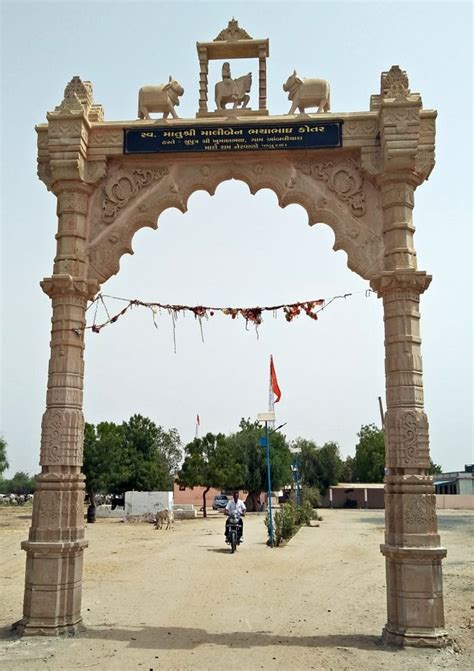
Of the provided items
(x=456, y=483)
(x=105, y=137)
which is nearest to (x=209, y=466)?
(x=105, y=137)

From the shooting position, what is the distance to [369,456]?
60031 millimetres

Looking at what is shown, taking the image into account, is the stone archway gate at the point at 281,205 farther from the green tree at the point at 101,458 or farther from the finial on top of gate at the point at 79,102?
the green tree at the point at 101,458

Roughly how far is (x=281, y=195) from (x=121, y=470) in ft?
88.8

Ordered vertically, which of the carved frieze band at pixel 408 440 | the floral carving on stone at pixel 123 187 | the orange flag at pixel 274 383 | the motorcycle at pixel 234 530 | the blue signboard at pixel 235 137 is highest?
the blue signboard at pixel 235 137

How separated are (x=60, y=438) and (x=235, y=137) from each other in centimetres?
437

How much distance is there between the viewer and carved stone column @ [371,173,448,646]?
6.93 metres

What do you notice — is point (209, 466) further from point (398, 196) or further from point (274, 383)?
point (398, 196)

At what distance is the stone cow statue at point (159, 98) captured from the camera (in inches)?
337

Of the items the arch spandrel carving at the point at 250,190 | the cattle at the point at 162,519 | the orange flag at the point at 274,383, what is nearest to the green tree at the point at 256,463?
the cattle at the point at 162,519

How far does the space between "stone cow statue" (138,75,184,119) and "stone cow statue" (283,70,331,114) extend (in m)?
1.54

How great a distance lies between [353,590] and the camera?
407 inches

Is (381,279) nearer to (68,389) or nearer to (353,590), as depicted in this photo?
(68,389)

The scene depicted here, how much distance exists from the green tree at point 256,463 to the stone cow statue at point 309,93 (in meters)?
31.1

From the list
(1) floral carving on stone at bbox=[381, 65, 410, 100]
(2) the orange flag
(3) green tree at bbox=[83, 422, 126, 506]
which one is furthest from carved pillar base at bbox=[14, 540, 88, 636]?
(3) green tree at bbox=[83, 422, 126, 506]
